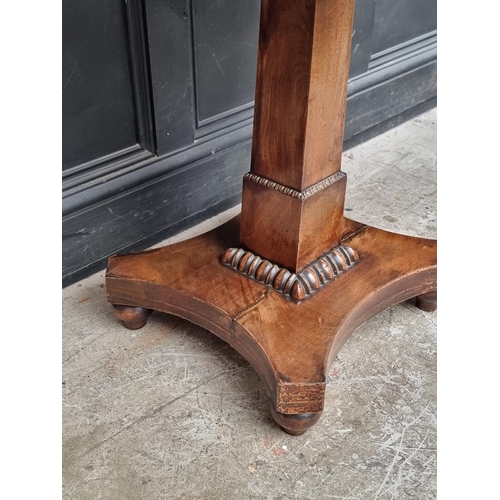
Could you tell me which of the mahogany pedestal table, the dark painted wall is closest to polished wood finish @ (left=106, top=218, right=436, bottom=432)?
the mahogany pedestal table

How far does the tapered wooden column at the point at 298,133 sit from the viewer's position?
3.36 feet

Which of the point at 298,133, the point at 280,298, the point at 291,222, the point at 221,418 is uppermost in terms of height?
the point at 298,133

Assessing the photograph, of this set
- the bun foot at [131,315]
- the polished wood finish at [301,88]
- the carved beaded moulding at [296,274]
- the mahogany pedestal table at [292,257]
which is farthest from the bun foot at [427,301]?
the bun foot at [131,315]

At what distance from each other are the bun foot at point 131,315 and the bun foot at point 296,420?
0.36 metres

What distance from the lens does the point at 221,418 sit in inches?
45.4

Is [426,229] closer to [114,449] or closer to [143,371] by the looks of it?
[143,371]

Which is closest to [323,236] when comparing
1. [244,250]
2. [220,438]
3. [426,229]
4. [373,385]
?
[244,250]

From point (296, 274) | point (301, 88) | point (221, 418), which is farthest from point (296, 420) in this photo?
point (301, 88)

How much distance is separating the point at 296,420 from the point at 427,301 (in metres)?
0.46

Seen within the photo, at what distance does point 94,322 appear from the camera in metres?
1.36

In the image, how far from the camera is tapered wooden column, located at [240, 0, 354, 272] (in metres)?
1.02

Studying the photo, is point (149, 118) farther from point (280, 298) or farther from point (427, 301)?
point (427, 301)

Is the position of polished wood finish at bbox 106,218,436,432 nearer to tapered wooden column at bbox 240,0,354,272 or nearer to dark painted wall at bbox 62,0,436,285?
tapered wooden column at bbox 240,0,354,272

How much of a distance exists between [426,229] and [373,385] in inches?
22.5
